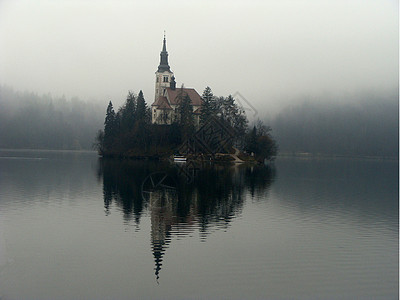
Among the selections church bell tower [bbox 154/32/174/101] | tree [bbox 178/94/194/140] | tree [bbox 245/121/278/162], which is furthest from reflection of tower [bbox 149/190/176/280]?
church bell tower [bbox 154/32/174/101]

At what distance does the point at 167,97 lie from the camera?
131750 millimetres

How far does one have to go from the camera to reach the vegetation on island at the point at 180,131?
105000mm

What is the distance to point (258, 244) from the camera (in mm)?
20031

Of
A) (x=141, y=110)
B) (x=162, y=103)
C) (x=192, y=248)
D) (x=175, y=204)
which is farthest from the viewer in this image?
(x=162, y=103)

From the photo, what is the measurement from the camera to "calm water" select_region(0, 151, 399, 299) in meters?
14.2

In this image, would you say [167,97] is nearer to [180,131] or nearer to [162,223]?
[180,131]

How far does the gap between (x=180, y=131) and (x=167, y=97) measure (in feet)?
96.7

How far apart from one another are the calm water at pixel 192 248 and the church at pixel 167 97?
80.6 m

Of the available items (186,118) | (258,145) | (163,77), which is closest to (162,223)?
(186,118)

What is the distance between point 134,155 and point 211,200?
268 feet

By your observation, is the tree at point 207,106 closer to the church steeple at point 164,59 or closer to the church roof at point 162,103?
the church roof at point 162,103

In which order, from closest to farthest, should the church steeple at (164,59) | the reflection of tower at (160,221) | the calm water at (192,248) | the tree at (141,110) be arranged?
the calm water at (192,248) < the reflection of tower at (160,221) < the tree at (141,110) < the church steeple at (164,59)

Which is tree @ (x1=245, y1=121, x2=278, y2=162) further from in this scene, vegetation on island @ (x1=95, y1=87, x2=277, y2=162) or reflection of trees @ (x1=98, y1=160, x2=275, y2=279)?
reflection of trees @ (x1=98, y1=160, x2=275, y2=279)

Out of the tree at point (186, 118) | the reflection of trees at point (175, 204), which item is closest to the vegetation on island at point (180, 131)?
the tree at point (186, 118)
